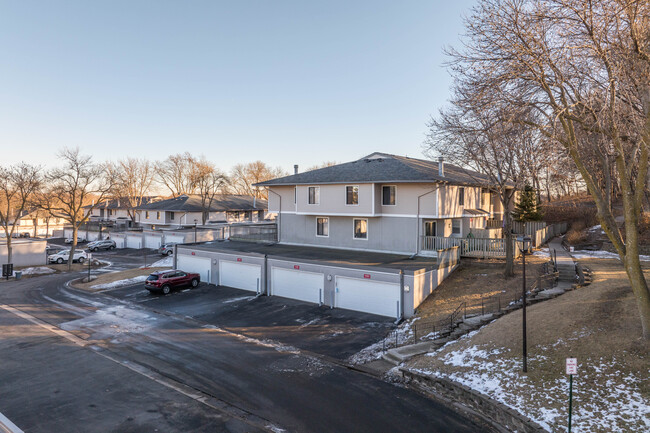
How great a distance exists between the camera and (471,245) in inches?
1040

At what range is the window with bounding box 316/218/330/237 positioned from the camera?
31.0 meters

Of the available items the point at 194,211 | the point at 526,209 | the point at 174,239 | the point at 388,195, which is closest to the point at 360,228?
the point at 388,195

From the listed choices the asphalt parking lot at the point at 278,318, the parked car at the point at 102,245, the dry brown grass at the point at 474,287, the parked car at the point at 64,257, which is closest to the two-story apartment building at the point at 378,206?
the dry brown grass at the point at 474,287

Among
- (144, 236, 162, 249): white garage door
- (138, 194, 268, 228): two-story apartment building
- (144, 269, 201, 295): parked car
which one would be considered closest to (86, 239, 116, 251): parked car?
(144, 236, 162, 249): white garage door

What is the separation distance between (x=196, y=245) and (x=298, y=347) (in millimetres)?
18527

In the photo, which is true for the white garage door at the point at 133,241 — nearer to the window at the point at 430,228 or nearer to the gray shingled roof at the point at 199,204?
the gray shingled roof at the point at 199,204

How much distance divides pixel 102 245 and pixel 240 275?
37.6m

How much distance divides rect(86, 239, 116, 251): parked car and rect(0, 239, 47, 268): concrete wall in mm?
10244

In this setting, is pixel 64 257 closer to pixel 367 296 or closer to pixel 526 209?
pixel 367 296

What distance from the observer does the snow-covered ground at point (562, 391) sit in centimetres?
899

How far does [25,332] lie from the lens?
18656 millimetres

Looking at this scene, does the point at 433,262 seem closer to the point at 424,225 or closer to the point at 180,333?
the point at 424,225

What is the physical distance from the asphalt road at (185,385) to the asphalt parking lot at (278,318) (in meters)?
0.37

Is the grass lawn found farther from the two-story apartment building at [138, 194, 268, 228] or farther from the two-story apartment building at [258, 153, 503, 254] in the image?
the two-story apartment building at [138, 194, 268, 228]
